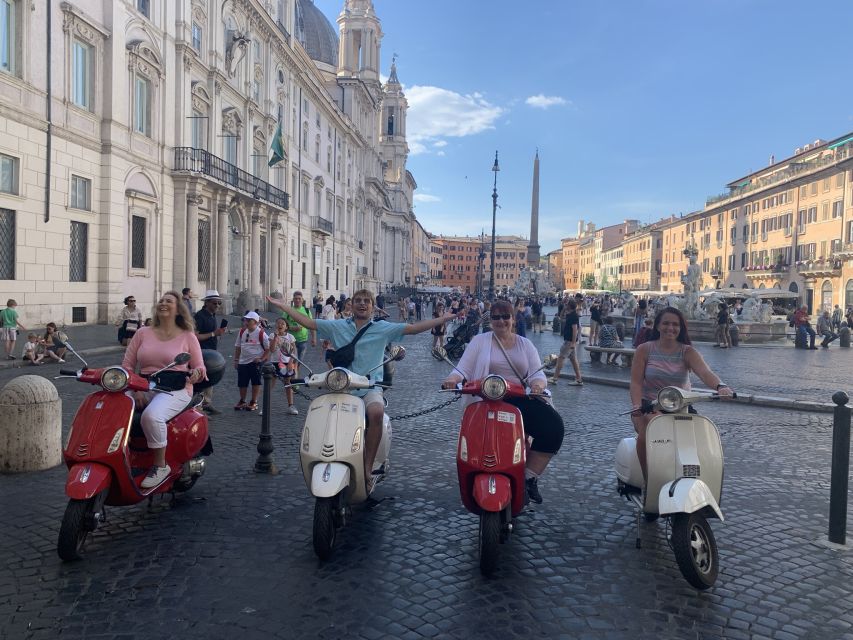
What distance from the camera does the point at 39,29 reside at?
711 inches

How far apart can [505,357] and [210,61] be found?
1148 inches

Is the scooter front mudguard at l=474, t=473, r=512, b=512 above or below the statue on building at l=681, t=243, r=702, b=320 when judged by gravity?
below

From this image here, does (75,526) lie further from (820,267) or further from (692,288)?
(820,267)

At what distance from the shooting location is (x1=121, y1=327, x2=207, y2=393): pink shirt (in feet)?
15.8

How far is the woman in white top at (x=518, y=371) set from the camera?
14.7 feet

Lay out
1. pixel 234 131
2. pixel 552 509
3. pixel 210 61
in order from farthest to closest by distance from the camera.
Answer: pixel 234 131 → pixel 210 61 → pixel 552 509

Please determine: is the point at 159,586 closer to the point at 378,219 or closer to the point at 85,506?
the point at 85,506

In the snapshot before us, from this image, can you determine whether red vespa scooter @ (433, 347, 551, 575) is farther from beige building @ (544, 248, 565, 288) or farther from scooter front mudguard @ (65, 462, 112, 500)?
beige building @ (544, 248, 565, 288)

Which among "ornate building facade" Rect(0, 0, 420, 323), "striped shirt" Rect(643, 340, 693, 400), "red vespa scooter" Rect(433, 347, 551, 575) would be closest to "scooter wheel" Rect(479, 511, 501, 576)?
"red vespa scooter" Rect(433, 347, 551, 575)

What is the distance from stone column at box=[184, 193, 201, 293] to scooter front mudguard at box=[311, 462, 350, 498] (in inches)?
955

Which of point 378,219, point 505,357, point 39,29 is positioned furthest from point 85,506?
point 378,219

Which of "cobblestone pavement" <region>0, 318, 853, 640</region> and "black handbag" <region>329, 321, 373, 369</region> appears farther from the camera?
"black handbag" <region>329, 321, 373, 369</region>

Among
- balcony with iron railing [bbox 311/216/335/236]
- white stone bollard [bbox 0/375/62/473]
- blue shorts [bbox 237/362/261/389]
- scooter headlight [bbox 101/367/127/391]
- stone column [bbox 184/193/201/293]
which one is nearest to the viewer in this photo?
scooter headlight [bbox 101/367/127/391]

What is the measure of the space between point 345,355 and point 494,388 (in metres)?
1.25
